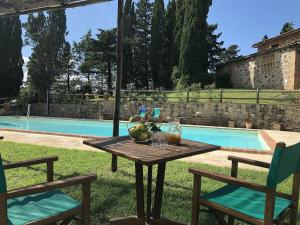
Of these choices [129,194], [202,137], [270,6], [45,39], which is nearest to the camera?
[129,194]

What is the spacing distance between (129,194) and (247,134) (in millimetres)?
8876

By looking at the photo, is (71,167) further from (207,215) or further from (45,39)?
(45,39)

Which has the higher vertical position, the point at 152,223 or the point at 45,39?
the point at 45,39

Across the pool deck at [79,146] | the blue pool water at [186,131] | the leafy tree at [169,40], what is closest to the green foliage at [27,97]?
the blue pool water at [186,131]

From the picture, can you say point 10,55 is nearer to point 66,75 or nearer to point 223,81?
point 66,75

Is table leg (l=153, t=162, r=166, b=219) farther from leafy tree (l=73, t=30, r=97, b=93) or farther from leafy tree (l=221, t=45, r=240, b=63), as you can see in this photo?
leafy tree (l=221, t=45, r=240, b=63)

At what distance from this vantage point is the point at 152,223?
→ 9.92ft

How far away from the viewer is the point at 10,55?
22516 mm

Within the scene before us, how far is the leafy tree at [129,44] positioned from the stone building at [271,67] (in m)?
7.21

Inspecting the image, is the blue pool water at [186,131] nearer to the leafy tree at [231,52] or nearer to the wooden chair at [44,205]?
the wooden chair at [44,205]

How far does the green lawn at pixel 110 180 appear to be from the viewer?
3424mm

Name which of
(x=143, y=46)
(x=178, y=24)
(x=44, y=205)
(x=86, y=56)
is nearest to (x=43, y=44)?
(x=86, y=56)

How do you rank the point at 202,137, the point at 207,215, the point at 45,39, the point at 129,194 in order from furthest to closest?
the point at 45,39, the point at 202,137, the point at 129,194, the point at 207,215

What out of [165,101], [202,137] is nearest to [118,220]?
[202,137]
